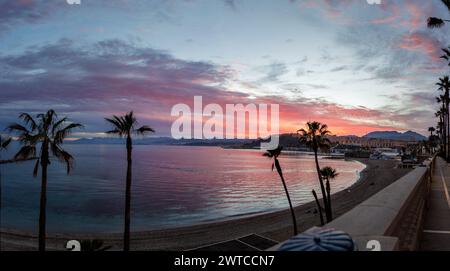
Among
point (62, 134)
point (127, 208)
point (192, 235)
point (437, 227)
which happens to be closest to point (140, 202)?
point (192, 235)

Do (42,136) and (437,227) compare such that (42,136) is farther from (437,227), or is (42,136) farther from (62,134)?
(437,227)

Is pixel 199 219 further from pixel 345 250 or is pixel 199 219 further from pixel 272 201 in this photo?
pixel 345 250

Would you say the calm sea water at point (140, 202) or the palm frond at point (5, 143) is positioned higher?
the palm frond at point (5, 143)

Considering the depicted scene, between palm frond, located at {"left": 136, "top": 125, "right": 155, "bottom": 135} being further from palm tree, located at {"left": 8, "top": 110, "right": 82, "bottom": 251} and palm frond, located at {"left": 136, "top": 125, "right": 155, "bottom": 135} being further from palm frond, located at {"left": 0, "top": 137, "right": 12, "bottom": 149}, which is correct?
palm frond, located at {"left": 0, "top": 137, "right": 12, "bottom": 149}

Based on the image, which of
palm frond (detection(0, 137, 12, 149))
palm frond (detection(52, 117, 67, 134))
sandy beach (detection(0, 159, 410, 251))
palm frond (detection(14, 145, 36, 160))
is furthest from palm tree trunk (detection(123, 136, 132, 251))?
sandy beach (detection(0, 159, 410, 251))

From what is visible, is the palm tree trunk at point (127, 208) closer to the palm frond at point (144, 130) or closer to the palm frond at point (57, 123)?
the palm frond at point (144, 130)

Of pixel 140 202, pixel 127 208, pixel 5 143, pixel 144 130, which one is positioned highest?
pixel 144 130

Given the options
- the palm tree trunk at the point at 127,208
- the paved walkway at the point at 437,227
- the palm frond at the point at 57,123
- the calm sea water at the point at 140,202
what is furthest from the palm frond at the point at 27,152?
the calm sea water at the point at 140,202

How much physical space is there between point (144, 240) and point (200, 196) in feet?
106

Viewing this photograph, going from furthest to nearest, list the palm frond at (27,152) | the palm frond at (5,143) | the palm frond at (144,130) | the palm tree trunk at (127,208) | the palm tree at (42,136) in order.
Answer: the palm frond at (144,130) → the palm tree trunk at (127,208) → the palm tree at (42,136) → the palm frond at (27,152) → the palm frond at (5,143)

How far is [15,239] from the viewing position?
34719 mm

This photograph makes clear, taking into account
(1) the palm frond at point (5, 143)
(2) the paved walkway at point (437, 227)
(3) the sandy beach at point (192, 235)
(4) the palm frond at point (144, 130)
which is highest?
(4) the palm frond at point (144, 130)

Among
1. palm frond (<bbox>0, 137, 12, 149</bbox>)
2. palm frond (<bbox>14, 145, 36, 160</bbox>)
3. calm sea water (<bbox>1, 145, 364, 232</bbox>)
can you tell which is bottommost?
calm sea water (<bbox>1, 145, 364, 232</bbox>)
